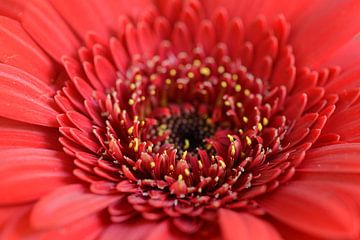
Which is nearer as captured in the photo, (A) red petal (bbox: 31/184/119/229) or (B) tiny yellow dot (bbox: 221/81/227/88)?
(A) red petal (bbox: 31/184/119/229)

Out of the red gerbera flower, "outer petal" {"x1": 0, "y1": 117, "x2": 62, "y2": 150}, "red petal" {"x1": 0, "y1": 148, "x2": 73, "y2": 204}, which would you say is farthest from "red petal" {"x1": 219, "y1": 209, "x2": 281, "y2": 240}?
"outer petal" {"x1": 0, "y1": 117, "x2": 62, "y2": 150}

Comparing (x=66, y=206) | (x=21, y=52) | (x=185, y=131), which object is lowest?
(x=66, y=206)

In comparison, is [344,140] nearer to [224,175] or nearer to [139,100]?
[224,175]

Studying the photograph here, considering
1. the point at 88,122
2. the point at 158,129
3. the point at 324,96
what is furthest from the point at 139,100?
the point at 324,96

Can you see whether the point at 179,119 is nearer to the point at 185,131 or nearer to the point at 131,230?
the point at 185,131

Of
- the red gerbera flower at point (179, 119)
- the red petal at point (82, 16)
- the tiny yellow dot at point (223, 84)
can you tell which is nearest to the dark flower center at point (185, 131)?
the red gerbera flower at point (179, 119)

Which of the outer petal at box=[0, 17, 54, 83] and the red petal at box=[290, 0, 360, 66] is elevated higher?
the outer petal at box=[0, 17, 54, 83]

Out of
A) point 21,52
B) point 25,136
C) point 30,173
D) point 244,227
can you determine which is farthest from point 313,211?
point 21,52

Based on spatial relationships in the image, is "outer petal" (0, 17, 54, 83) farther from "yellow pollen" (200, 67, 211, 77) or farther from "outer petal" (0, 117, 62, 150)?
"yellow pollen" (200, 67, 211, 77)
